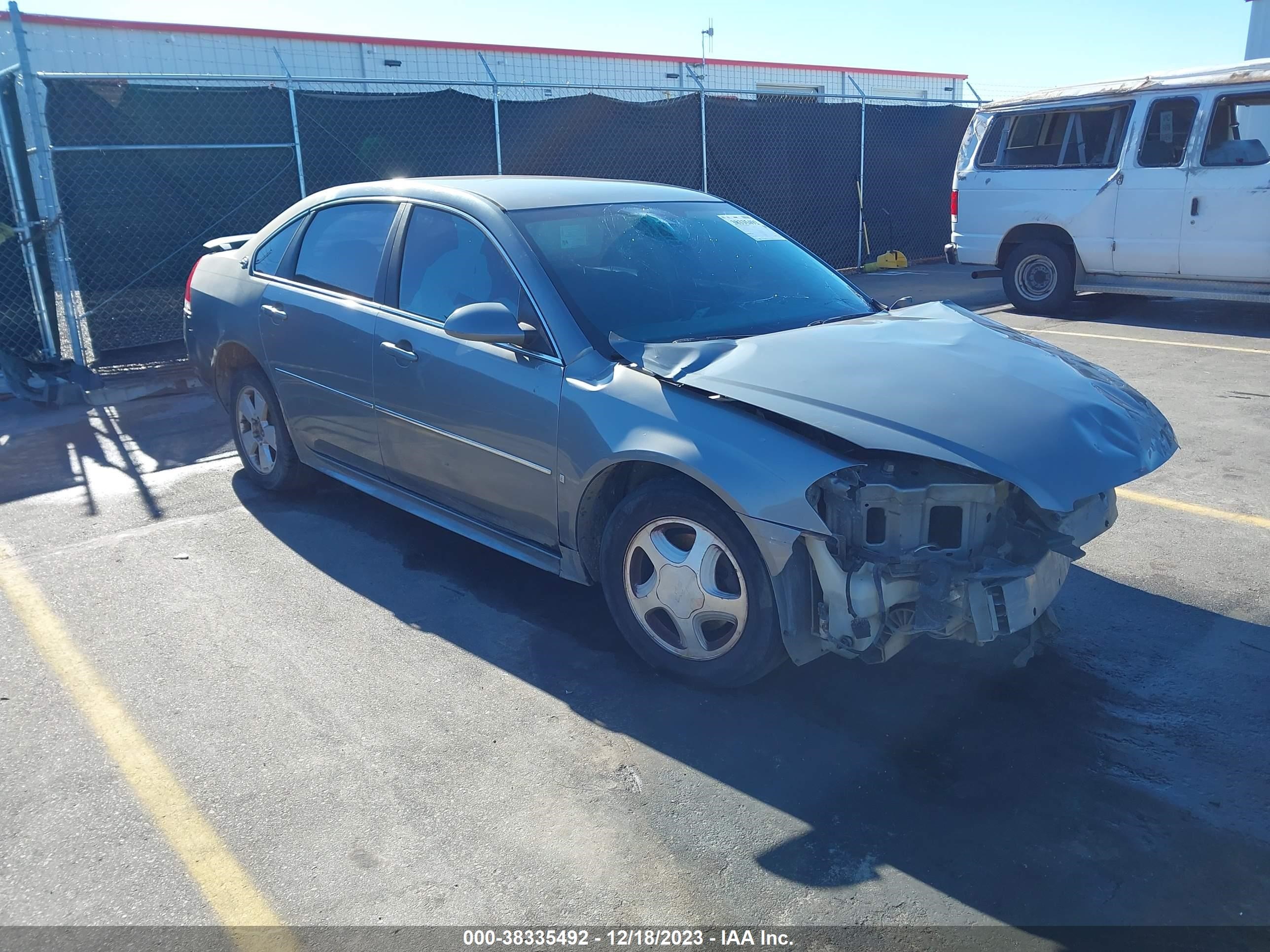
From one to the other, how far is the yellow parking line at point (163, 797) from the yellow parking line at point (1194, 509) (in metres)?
4.10

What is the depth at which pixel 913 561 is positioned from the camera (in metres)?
3.23

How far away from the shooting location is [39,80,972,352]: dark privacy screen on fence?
902cm

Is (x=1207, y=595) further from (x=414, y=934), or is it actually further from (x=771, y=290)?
(x=414, y=934)

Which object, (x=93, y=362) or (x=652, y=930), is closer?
(x=652, y=930)

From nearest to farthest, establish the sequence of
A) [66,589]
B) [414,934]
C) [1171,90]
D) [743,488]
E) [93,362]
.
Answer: [414,934]
[743,488]
[66,589]
[93,362]
[1171,90]

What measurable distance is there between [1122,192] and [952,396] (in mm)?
8197

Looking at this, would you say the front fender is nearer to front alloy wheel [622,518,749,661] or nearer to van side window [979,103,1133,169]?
front alloy wheel [622,518,749,661]

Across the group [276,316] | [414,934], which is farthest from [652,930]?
[276,316]

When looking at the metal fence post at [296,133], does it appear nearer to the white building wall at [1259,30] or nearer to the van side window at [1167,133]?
the van side window at [1167,133]

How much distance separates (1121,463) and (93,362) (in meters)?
8.64

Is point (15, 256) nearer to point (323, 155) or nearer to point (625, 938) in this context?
point (323, 155)

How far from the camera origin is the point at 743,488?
328 cm

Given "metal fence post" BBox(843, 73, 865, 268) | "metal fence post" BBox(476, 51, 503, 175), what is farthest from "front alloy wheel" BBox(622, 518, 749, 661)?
"metal fence post" BBox(843, 73, 865, 268)

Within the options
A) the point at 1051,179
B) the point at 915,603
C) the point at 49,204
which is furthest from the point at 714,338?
the point at 1051,179
